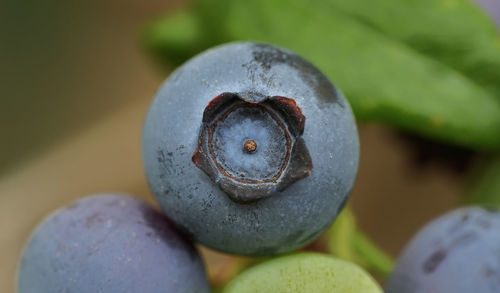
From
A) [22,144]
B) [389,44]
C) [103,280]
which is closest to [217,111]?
[103,280]

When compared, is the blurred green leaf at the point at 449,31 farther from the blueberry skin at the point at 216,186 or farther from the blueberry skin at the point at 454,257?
the blueberry skin at the point at 216,186

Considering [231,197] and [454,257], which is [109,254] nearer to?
[231,197]

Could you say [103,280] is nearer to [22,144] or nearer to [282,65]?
[282,65]

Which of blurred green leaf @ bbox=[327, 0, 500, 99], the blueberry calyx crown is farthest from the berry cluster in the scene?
blurred green leaf @ bbox=[327, 0, 500, 99]

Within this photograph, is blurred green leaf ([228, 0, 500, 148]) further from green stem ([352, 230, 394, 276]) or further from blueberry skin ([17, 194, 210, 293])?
blueberry skin ([17, 194, 210, 293])

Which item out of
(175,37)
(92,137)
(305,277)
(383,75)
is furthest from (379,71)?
(92,137)

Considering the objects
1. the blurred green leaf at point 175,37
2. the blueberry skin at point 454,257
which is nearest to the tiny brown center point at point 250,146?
the blueberry skin at point 454,257
